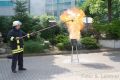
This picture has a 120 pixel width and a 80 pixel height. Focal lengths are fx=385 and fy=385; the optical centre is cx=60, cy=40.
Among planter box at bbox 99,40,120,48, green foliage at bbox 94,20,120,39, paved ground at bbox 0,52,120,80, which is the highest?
green foliage at bbox 94,20,120,39

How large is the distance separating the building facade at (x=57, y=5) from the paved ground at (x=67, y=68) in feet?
40.0

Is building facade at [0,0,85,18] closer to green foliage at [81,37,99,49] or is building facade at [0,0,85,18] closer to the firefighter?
green foliage at [81,37,99,49]

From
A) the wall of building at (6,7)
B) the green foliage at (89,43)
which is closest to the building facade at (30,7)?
the wall of building at (6,7)

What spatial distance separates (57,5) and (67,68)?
16.5 meters

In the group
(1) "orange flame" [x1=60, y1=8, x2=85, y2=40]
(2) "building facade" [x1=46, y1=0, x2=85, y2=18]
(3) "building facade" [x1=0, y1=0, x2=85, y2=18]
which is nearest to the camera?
(1) "orange flame" [x1=60, y1=8, x2=85, y2=40]

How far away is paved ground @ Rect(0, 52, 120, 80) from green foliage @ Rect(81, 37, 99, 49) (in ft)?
3.95

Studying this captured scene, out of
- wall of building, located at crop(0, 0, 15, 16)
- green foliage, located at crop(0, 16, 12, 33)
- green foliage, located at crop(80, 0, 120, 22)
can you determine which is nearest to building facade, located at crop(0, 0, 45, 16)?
wall of building, located at crop(0, 0, 15, 16)

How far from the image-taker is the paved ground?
12.0 m

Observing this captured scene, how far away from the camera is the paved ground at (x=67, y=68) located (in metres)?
12.0

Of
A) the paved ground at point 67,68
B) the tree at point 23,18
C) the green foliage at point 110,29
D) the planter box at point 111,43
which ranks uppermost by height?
the tree at point 23,18

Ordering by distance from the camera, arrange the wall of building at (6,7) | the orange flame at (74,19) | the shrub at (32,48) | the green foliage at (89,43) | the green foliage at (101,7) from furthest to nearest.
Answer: the wall of building at (6,7) < the green foliage at (101,7) < the green foliage at (89,43) < the shrub at (32,48) < the orange flame at (74,19)

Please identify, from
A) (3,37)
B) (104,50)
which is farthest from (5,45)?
(104,50)

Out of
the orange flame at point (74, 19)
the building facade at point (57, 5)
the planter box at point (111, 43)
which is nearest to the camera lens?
the orange flame at point (74, 19)

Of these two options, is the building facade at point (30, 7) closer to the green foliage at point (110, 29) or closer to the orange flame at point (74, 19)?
the green foliage at point (110, 29)
